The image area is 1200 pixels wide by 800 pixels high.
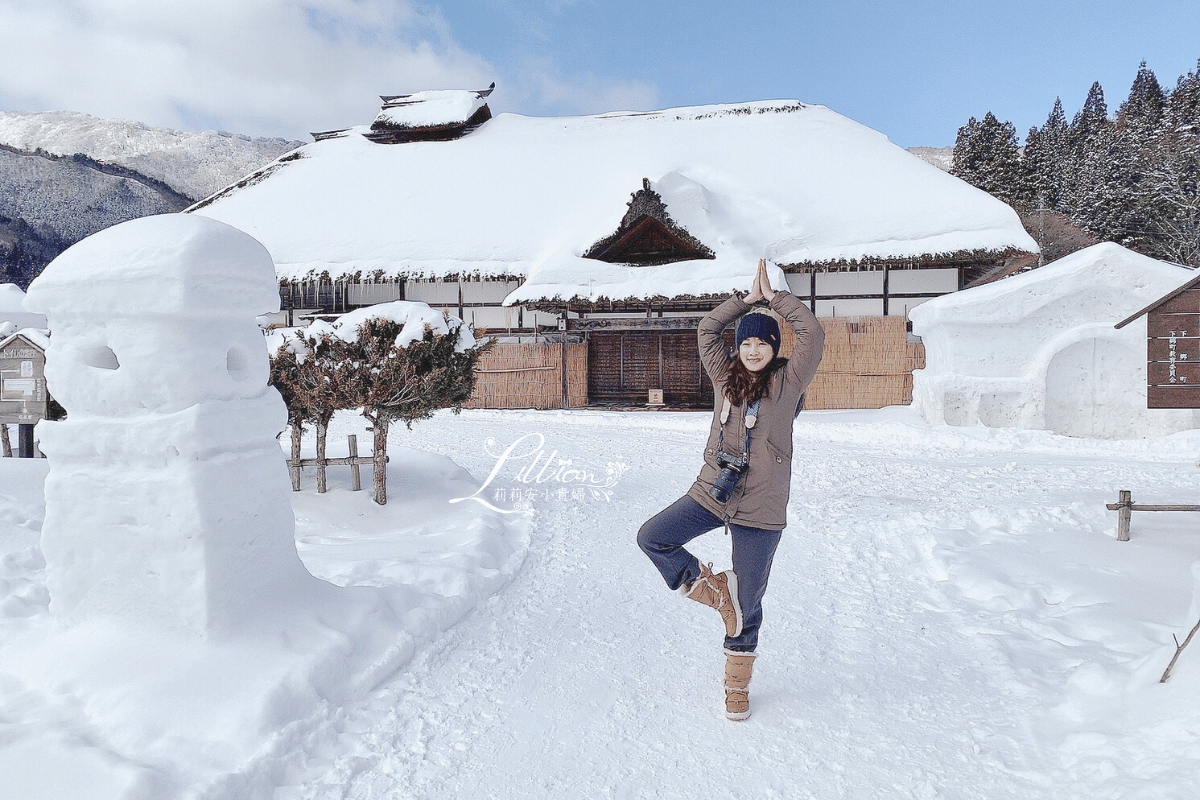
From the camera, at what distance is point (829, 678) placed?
9.02 ft

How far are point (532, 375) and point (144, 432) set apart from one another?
12.0 meters

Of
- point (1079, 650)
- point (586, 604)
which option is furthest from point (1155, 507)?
point (586, 604)

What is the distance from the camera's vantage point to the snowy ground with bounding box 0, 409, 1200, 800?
6.82 ft

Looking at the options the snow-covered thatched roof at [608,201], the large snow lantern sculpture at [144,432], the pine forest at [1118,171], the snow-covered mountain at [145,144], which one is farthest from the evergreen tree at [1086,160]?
the snow-covered mountain at [145,144]

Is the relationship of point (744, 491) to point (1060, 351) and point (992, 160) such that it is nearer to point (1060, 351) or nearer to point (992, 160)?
point (1060, 351)

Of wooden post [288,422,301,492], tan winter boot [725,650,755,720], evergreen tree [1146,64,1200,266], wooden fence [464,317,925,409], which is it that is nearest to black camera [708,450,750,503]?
tan winter boot [725,650,755,720]

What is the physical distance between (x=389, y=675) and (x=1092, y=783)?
2.44 metres

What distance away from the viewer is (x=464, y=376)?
18.6 feet

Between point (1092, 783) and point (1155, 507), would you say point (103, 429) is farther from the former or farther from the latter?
point (1155, 507)

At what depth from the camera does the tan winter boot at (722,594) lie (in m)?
2.49

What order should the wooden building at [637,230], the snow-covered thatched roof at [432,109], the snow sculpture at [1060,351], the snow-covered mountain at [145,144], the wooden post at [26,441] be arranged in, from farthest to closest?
the snow-covered mountain at [145,144], the snow-covered thatched roof at [432,109], the wooden building at [637,230], the snow sculpture at [1060,351], the wooden post at [26,441]

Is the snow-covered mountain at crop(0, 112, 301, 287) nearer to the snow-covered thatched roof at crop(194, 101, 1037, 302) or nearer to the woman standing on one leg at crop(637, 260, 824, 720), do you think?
the snow-covered thatched roof at crop(194, 101, 1037, 302)

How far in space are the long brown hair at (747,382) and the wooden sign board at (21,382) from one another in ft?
20.0

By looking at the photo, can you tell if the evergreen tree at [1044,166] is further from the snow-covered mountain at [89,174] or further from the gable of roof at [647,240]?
the snow-covered mountain at [89,174]
